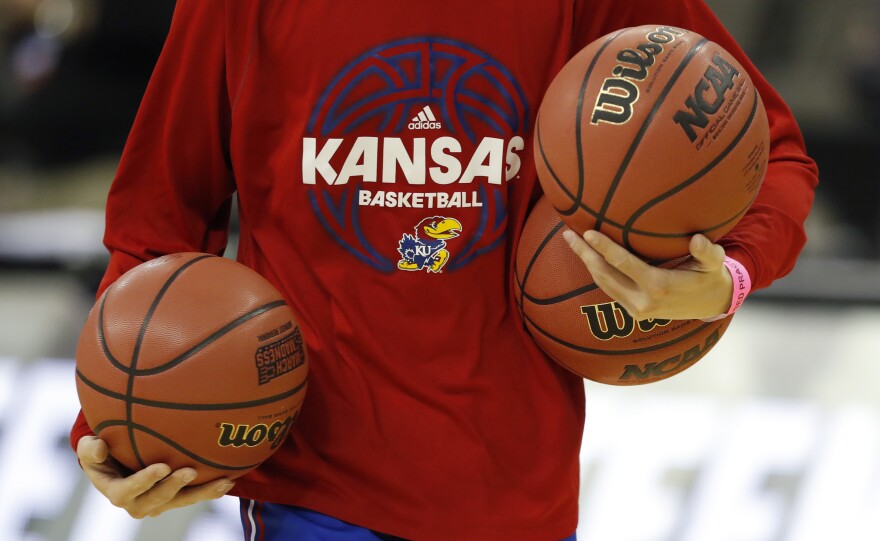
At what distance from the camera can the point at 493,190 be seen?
72.2 inches

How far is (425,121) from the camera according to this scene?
1.81 meters

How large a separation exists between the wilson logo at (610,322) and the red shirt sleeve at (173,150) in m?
0.70

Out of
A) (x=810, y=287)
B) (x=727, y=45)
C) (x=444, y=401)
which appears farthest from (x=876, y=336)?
(x=444, y=401)

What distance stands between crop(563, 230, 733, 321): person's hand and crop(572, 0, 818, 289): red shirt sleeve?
0.53ft

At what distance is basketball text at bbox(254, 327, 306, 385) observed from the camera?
1.73 metres

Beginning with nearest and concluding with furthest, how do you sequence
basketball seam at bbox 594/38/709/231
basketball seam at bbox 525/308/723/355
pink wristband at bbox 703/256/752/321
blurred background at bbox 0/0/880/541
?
basketball seam at bbox 594/38/709/231
pink wristband at bbox 703/256/752/321
basketball seam at bbox 525/308/723/355
blurred background at bbox 0/0/880/541

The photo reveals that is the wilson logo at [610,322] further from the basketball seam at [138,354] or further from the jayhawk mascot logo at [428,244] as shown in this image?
the basketball seam at [138,354]

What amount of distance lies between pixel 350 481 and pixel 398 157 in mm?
548

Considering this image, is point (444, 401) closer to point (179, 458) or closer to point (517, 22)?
point (179, 458)

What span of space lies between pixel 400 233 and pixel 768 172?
66 cm

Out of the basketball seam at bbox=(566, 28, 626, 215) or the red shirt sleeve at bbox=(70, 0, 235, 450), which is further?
the red shirt sleeve at bbox=(70, 0, 235, 450)

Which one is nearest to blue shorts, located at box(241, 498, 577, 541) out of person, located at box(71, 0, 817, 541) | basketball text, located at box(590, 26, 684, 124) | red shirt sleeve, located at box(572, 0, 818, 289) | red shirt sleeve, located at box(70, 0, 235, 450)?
person, located at box(71, 0, 817, 541)

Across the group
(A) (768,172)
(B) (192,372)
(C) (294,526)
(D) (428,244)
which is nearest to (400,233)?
(D) (428,244)

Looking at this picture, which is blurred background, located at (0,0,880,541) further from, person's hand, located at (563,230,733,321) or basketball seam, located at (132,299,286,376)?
person's hand, located at (563,230,733,321)
